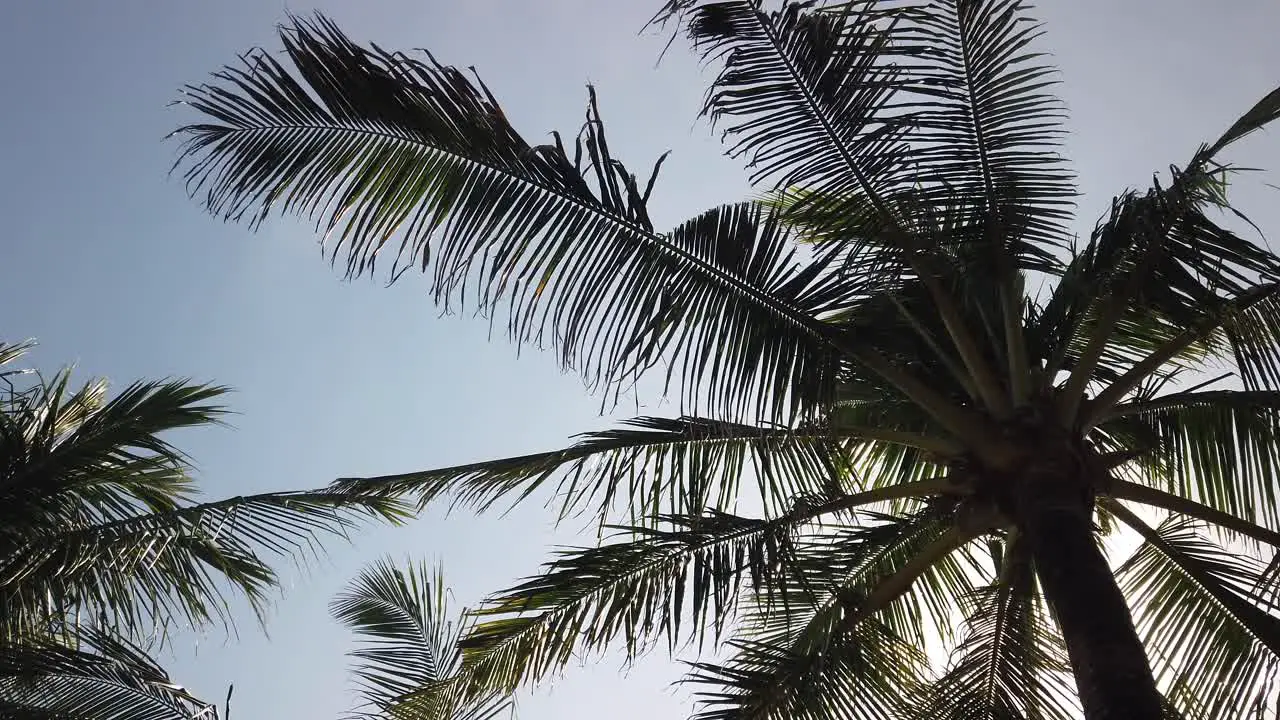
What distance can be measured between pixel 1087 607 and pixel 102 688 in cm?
485

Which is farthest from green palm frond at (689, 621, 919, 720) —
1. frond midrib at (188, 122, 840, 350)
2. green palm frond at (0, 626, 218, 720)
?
green palm frond at (0, 626, 218, 720)

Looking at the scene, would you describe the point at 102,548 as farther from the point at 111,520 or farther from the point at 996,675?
the point at 996,675

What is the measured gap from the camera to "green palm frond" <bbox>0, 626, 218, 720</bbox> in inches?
220

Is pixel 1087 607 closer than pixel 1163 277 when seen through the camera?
Yes

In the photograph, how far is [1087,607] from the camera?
421 centimetres

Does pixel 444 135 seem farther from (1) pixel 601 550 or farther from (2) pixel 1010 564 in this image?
(2) pixel 1010 564

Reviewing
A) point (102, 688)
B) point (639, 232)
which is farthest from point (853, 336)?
point (102, 688)

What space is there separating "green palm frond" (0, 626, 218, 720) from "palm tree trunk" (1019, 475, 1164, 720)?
4.12 meters

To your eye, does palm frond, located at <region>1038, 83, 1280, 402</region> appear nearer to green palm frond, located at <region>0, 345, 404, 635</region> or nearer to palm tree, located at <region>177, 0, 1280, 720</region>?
palm tree, located at <region>177, 0, 1280, 720</region>

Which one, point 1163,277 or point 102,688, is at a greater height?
point 1163,277

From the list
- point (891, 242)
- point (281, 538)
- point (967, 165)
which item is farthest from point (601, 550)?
point (967, 165)

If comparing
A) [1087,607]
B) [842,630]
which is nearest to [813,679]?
[842,630]

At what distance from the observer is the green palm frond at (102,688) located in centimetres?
559

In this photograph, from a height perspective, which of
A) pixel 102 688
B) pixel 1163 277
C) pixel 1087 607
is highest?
pixel 1163 277
